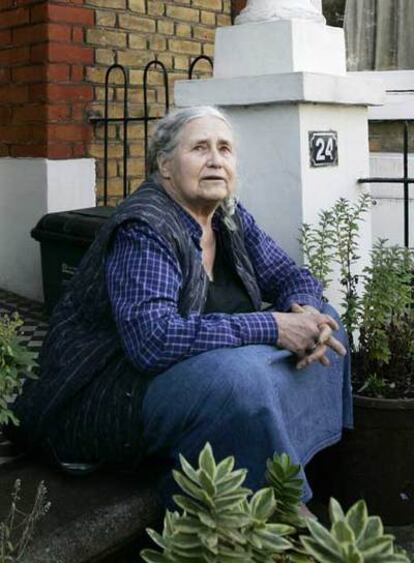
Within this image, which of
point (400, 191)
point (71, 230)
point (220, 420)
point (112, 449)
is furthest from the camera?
point (400, 191)

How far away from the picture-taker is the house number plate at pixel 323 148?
346cm

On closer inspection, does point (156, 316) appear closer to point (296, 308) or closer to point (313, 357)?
point (313, 357)

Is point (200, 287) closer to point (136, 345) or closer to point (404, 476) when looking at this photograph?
point (136, 345)

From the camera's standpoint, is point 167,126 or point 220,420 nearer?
point 220,420

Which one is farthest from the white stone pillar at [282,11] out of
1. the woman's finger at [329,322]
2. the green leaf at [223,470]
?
the green leaf at [223,470]

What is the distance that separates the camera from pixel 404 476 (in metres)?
2.84

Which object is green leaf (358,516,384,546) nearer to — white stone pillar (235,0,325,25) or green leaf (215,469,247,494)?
green leaf (215,469,247,494)

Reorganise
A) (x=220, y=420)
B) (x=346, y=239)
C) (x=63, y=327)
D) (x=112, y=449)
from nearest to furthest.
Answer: (x=220, y=420) → (x=112, y=449) → (x=63, y=327) → (x=346, y=239)

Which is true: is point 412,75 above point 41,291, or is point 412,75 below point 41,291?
above

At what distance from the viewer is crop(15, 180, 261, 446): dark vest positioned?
2520 millimetres

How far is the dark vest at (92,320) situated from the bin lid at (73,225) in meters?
1.42

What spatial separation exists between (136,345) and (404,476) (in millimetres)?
1091

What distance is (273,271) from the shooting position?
3.04 meters

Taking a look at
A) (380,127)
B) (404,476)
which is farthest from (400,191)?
(404,476)
